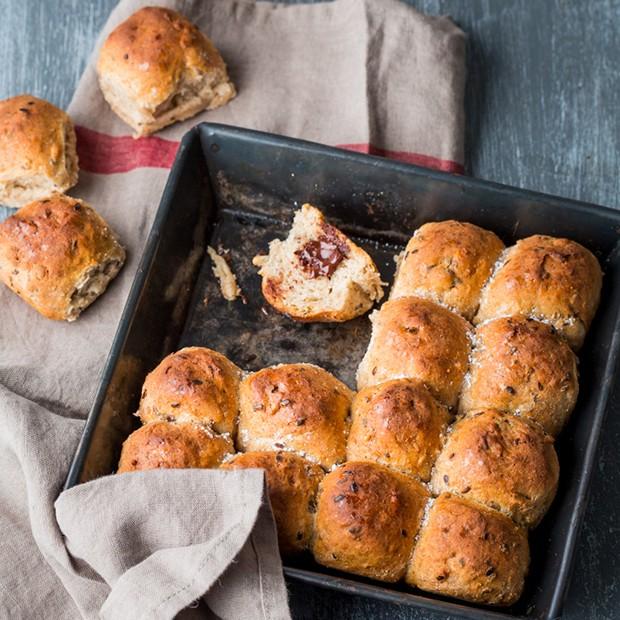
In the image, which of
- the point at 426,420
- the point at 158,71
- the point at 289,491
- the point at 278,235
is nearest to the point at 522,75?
the point at 278,235

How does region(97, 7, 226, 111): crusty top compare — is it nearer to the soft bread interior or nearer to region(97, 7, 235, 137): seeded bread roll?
region(97, 7, 235, 137): seeded bread roll

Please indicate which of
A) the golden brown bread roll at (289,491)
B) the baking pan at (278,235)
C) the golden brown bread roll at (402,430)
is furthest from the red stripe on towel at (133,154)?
the golden brown bread roll at (289,491)

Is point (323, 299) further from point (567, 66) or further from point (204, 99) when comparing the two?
point (567, 66)

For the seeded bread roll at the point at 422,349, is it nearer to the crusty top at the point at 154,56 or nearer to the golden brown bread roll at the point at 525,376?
the golden brown bread roll at the point at 525,376

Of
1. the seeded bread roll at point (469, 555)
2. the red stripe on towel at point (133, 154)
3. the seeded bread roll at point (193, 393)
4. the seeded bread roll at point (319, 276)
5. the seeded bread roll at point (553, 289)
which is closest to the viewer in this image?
the seeded bread roll at point (469, 555)

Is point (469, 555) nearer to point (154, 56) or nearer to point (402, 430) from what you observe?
point (402, 430)

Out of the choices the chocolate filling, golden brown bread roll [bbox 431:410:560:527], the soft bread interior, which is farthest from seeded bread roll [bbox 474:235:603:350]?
the soft bread interior
